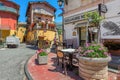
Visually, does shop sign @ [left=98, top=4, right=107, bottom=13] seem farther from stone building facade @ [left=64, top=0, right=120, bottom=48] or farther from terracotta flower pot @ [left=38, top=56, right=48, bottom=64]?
terracotta flower pot @ [left=38, top=56, right=48, bottom=64]

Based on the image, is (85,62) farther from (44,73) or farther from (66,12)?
(66,12)

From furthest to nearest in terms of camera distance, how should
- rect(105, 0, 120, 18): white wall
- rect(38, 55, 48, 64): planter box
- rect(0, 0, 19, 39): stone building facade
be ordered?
rect(0, 0, 19, 39): stone building facade < rect(105, 0, 120, 18): white wall < rect(38, 55, 48, 64): planter box

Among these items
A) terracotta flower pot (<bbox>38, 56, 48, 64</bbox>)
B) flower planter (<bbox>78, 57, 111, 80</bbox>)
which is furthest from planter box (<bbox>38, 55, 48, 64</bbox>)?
flower planter (<bbox>78, 57, 111, 80</bbox>)

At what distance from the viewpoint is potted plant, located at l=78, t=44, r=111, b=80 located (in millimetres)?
6055

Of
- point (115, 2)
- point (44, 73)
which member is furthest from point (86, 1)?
point (44, 73)

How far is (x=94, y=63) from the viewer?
6062mm

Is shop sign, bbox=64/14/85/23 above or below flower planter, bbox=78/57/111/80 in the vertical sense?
above

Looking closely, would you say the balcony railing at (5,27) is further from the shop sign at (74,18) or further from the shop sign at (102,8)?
the shop sign at (102,8)

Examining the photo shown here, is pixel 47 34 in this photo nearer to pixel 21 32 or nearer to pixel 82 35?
pixel 21 32

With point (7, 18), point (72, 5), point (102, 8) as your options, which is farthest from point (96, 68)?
point (7, 18)

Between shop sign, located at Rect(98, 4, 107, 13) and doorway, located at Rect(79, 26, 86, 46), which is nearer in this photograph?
shop sign, located at Rect(98, 4, 107, 13)

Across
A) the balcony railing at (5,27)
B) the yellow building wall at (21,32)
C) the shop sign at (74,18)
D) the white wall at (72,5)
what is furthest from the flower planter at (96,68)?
the yellow building wall at (21,32)

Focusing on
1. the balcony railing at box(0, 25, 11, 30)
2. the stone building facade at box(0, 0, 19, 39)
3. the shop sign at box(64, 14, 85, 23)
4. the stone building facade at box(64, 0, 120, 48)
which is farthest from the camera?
the stone building facade at box(0, 0, 19, 39)

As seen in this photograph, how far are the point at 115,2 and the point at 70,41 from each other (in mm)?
6665
